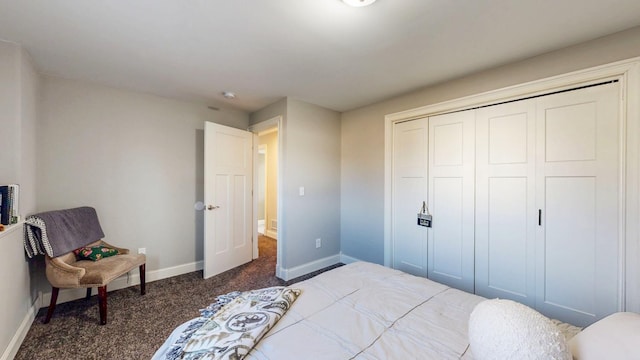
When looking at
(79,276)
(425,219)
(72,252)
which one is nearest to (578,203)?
(425,219)

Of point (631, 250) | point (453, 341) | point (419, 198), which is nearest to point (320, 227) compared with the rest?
point (419, 198)

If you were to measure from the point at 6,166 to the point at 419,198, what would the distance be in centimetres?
364

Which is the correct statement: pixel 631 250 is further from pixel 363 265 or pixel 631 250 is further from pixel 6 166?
pixel 6 166

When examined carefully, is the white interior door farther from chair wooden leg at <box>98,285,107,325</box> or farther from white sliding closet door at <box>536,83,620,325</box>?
white sliding closet door at <box>536,83,620,325</box>

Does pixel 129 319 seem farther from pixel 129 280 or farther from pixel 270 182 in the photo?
pixel 270 182

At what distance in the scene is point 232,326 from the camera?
3.51ft

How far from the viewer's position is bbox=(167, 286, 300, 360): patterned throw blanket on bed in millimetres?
941

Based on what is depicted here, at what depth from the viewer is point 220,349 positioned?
94 centimetres

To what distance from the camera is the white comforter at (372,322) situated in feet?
3.21

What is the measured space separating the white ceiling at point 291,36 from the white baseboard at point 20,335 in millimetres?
2140

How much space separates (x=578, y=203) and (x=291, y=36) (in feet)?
8.28

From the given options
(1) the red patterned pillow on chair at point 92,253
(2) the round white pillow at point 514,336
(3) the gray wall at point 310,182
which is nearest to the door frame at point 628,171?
(2) the round white pillow at point 514,336

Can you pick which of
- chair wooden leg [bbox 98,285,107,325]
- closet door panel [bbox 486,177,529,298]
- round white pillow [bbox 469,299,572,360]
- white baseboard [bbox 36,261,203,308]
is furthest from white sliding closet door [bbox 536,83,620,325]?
white baseboard [bbox 36,261,203,308]

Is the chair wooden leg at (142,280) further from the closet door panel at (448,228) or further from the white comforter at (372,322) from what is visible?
the closet door panel at (448,228)
